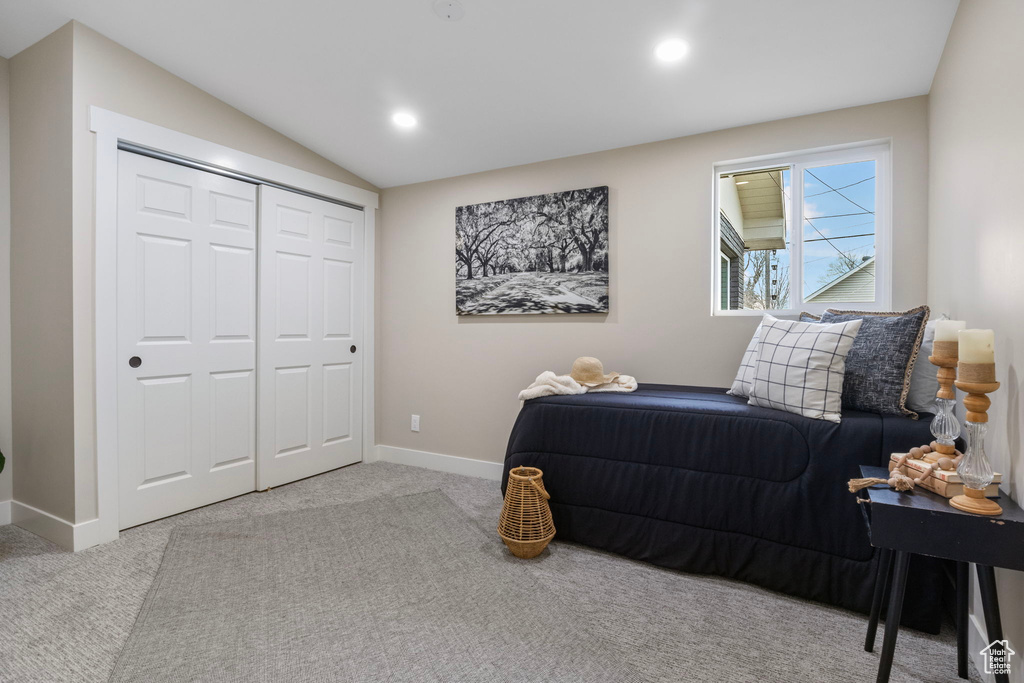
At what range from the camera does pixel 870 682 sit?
1447mm

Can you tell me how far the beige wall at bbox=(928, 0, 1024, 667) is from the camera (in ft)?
4.25

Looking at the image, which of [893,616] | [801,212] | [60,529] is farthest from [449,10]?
[60,529]

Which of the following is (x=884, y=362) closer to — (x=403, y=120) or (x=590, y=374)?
(x=590, y=374)

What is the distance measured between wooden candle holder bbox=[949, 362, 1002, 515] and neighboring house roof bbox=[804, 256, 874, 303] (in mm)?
1418

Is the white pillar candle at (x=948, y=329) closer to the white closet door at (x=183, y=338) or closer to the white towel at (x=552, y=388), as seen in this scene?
the white towel at (x=552, y=388)

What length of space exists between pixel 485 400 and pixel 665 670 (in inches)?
86.8

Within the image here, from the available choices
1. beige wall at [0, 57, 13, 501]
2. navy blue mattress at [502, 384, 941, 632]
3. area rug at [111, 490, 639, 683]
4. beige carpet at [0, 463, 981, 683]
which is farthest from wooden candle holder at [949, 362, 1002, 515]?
beige wall at [0, 57, 13, 501]

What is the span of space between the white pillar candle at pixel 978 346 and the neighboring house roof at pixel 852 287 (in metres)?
1.42

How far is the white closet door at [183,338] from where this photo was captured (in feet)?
8.42

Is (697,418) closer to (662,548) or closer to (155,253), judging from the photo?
(662,548)

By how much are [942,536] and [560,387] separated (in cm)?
159

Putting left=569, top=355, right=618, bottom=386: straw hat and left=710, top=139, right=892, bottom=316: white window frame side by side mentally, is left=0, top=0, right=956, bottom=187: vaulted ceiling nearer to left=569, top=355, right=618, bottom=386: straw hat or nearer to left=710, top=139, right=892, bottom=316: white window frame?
left=710, top=139, right=892, bottom=316: white window frame

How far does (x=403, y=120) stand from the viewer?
3.03 m

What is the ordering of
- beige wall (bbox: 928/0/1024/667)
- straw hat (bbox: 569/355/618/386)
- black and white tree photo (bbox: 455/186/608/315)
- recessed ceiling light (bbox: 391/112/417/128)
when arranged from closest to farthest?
1. beige wall (bbox: 928/0/1024/667)
2. straw hat (bbox: 569/355/618/386)
3. recessed ceiling light (bbox: 391/112/417/128)
4. black and white tree photo (bbox: 455/186/608/315)
